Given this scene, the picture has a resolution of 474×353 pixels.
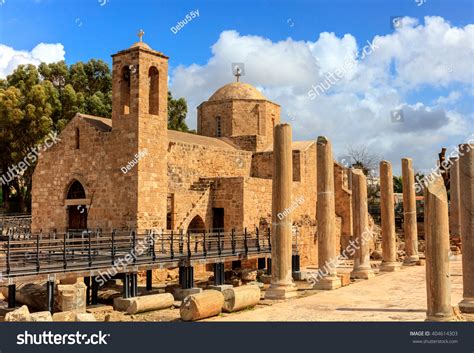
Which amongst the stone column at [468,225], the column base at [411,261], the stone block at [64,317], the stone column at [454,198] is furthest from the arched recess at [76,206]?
the stone column at [454,198]

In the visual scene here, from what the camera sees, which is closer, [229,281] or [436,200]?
[436,200]

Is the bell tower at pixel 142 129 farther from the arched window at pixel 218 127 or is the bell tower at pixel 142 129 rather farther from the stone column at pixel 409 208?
the arched window at pixel 218 127

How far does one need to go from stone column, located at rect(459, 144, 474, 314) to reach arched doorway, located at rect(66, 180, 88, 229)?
16075mm

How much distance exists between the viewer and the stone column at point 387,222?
20984 mm

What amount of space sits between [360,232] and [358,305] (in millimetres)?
6277

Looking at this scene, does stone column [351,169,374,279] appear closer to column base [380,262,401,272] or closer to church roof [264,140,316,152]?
column base [380,262,401,272]

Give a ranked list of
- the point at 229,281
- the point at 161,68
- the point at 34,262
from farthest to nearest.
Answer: the point at 161,68 < the point at 229,281 < the point at 34,262

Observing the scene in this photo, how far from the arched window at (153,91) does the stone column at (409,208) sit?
10.3 metres

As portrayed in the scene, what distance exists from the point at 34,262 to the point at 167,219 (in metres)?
9.84

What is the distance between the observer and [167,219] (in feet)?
74.6

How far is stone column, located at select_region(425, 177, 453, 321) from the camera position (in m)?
10.1

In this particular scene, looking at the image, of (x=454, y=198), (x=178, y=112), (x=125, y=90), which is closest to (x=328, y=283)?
(x=125, y=90)

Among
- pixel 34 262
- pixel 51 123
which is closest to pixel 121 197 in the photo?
pixel 34 262
